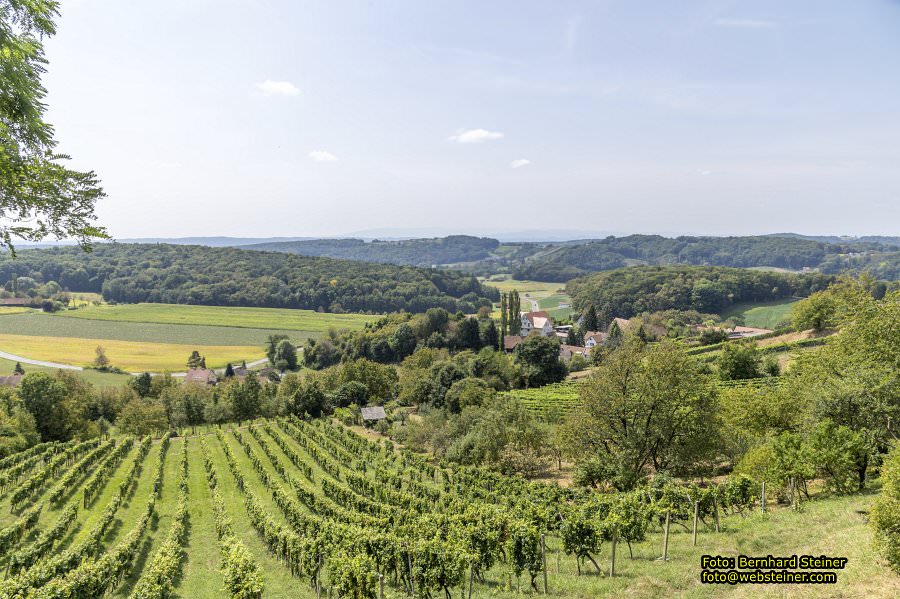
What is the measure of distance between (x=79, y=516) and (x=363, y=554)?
24.2 metres

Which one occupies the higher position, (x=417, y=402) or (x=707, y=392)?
(x=707, y=392)

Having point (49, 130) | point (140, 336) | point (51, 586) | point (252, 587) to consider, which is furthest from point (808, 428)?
point (140, 336)

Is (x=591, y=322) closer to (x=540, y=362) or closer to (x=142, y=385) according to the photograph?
(x=540, y=362)

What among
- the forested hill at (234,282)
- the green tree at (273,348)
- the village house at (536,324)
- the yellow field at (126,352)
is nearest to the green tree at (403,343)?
the green tree at (273,348)

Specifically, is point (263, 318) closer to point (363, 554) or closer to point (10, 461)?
point (10, 461)

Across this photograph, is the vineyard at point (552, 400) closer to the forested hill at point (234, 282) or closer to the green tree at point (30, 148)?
the green tree at point (30, 148)

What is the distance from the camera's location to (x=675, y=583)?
39.2 feet

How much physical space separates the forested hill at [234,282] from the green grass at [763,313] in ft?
239

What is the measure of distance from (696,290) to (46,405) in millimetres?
132172

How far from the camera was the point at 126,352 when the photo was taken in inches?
3342

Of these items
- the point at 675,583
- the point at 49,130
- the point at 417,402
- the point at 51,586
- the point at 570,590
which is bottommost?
Result: the point at 417,402

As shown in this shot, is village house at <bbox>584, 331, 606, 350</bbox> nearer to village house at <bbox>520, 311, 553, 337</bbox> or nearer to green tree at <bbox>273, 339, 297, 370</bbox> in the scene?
village house at <bbox>520, 311, 553, 337</bbox>

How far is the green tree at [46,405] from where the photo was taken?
47531mm

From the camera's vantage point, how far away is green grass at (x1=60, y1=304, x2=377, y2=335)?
112375mm
